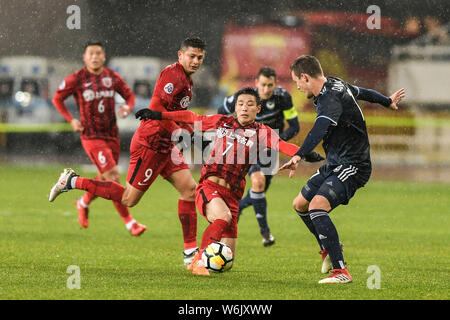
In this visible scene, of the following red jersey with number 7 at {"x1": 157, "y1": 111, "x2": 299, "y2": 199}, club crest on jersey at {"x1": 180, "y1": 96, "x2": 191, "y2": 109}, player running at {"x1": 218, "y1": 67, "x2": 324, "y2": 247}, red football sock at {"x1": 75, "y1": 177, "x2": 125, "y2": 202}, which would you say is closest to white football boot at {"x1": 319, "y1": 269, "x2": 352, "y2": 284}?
red jersey with number 7 at {"x1": 157, "y1": 111, "x2": 299, "y2": 199}

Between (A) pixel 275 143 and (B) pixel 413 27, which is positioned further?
(B) pixel 413 27

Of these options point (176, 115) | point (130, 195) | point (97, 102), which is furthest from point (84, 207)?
point (176, 115)

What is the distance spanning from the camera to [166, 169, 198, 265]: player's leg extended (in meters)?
8.03

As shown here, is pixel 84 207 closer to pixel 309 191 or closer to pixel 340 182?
pixel 309 191

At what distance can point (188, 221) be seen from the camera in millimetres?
8055

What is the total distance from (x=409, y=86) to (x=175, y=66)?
2067cm

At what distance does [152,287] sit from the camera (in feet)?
20.8

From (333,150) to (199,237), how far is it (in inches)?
149

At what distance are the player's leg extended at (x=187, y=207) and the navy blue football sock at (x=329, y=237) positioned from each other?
1647mm

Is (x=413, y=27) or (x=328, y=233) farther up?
(x=413, y=27)

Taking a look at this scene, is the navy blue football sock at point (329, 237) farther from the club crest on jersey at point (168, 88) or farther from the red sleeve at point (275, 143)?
the club crest on jersey at point (168, 88)

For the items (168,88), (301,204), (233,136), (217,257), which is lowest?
(217,257)
